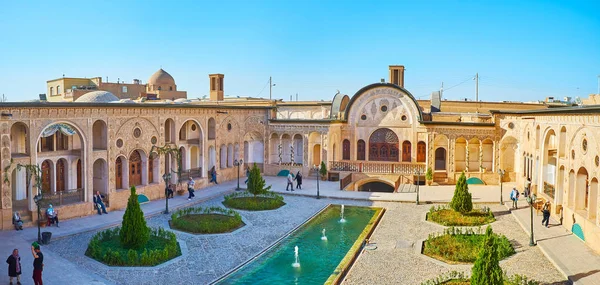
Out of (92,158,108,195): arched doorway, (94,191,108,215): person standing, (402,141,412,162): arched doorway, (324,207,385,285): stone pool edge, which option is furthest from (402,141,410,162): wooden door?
(94,191,108,215): person standing

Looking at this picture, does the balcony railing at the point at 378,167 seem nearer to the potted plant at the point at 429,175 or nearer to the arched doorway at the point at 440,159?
the potted plant at the point at 429,175

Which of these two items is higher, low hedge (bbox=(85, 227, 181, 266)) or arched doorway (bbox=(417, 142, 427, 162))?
arched doorway (bbox=(417, 142, 427, 162))

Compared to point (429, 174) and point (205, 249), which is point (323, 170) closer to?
point (429, 174)

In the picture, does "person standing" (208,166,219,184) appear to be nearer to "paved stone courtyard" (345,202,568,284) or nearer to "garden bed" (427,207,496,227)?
"paved stone courtyard" (345,202,568,284)

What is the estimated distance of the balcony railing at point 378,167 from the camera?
30.7m

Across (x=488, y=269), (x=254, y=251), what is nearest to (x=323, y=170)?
(x=254, y=251)

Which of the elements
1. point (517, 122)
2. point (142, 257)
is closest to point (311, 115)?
point (517, 122)

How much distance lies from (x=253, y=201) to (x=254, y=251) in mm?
7054

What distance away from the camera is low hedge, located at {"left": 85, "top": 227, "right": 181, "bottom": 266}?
15.0 m

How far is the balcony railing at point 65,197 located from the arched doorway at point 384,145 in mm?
18376

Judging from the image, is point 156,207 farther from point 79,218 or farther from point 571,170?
point 571,170

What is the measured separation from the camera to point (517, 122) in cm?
2802

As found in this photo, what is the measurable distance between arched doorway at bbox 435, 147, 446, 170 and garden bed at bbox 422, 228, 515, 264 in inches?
537

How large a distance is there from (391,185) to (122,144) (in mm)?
16143
